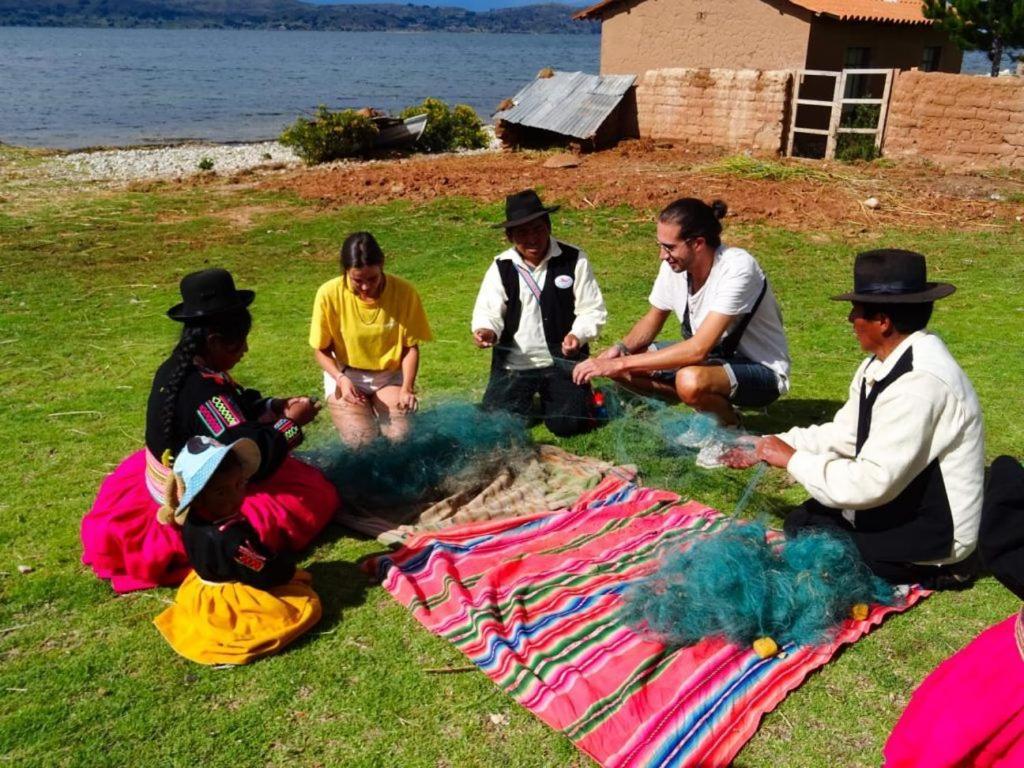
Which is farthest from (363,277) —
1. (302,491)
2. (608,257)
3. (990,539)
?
(608,257)

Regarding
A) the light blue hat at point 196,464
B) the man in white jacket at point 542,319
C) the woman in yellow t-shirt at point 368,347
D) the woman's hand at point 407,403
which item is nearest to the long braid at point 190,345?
the light blue hat at point 196,464

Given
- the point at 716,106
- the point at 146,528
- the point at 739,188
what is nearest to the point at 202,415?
the point at 146,528

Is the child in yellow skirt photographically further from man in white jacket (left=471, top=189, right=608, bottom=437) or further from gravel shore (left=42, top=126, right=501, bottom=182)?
gravel shore (left=42, top=126, right=501, bottom=182)

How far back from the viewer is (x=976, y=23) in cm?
1870

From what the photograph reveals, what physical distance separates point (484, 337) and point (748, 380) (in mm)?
1679

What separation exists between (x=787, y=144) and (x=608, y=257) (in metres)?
9.25

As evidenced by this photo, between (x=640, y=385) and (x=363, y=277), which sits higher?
(x=363, y=277)

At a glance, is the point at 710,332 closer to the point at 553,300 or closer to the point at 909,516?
the point at 553,300

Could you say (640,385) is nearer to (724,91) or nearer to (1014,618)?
(1014,618)

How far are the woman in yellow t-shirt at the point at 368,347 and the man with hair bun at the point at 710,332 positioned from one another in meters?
1.11

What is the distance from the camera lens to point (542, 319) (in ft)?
18.7

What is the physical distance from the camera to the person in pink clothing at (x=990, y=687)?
6.88 feet

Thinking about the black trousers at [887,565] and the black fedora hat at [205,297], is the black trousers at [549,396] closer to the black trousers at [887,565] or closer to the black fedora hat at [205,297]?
the black trousers at [887,565]

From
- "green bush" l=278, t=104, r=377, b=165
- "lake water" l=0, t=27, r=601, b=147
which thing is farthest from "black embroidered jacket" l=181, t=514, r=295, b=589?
"lake water" l=0, t=27, r=601, b=147
